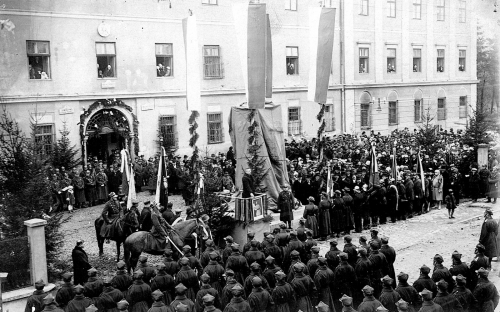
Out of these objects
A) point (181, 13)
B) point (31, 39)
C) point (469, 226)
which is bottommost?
A: point (469, 226)

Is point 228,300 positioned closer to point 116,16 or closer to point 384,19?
point 116,16

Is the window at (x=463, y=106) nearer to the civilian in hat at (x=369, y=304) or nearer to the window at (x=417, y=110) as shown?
the window at (x=417, y=110)

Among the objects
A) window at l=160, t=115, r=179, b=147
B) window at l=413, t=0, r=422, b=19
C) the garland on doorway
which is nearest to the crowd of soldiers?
the garland on doorway

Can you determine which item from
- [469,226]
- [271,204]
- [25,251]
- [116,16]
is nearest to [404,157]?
[469,226]

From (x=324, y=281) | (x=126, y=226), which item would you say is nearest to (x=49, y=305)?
(x=324, y=281)

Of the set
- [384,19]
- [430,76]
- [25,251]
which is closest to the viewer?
[25,251]

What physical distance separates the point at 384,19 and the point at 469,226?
19.9 meters

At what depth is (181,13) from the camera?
26719mm

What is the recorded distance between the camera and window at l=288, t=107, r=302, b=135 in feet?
104

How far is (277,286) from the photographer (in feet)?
32.1

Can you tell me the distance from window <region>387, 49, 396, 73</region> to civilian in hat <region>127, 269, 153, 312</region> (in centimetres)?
2902

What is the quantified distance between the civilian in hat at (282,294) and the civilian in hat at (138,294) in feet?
7.37

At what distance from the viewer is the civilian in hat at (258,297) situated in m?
9.45

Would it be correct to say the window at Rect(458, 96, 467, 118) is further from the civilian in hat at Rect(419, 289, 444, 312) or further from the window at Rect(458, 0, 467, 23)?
the civilian in hat at Rect(419, 289, 444, 312)
